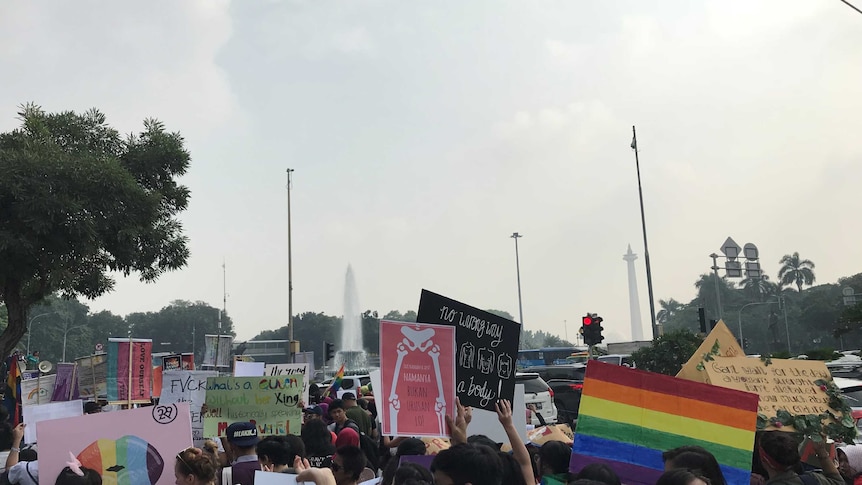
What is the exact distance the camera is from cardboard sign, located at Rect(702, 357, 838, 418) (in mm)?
5859

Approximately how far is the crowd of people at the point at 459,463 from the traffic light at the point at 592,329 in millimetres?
12602

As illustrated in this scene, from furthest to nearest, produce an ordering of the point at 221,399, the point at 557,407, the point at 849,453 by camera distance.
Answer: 1. the point at 557,407
2. the point at 221,399
3. the point at 849,453

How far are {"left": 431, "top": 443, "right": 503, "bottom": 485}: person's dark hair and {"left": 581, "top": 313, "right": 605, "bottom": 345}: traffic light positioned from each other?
15.4 metres

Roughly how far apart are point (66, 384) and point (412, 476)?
39.8ft

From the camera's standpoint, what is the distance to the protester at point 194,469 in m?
4.73

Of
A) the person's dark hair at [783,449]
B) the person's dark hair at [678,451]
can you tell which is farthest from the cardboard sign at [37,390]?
the person's dark hair at [783,449]

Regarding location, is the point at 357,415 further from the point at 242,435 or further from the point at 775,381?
the point at 775,381

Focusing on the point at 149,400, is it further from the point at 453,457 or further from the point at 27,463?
the point at 453,457

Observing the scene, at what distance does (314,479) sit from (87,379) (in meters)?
10.2

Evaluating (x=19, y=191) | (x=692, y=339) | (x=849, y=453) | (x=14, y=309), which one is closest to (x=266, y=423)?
(x=849, y=453)

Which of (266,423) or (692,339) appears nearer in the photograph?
(266,423)

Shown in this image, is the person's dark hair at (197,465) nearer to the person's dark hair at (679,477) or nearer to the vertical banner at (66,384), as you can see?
the person's dark hair at (679,477)

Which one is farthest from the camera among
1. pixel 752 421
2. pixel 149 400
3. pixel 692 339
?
pixel 692 339

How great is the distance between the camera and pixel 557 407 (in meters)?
18.9
